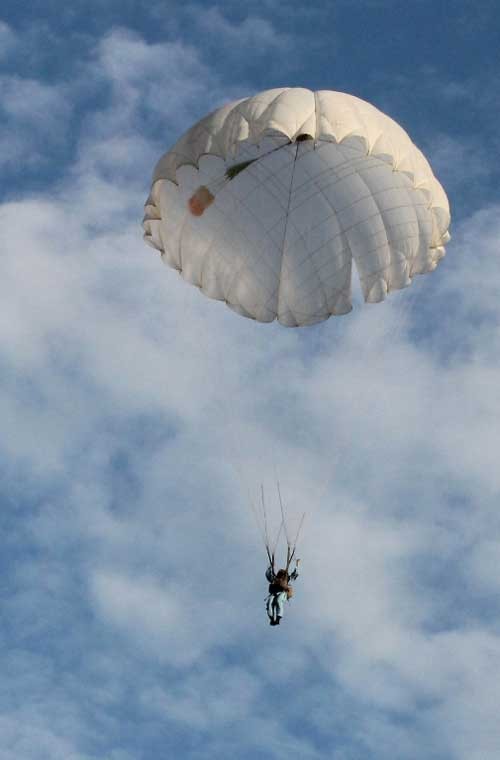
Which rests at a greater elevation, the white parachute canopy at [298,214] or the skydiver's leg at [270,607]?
the white parachute canopy at [298,214]

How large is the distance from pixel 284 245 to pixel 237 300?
1842mm

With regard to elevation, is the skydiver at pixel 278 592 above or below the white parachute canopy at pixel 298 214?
below

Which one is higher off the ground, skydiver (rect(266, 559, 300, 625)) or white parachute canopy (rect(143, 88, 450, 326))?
white parachute canopy (rect(143, 88, 450, 326))

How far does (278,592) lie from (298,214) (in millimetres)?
8709

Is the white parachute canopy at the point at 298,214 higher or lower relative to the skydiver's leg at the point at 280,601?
higher

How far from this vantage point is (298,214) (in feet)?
141

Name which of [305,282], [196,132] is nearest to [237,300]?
[305,282]

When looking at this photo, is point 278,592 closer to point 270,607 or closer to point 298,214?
point 270,607

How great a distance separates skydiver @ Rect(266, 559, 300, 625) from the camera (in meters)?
40.8

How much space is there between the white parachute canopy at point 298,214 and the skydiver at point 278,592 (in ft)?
20.6

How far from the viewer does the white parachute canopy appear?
41.7 metres

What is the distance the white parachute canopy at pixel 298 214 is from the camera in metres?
41.7

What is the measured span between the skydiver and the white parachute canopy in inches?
247

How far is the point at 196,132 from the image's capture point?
41531mm
